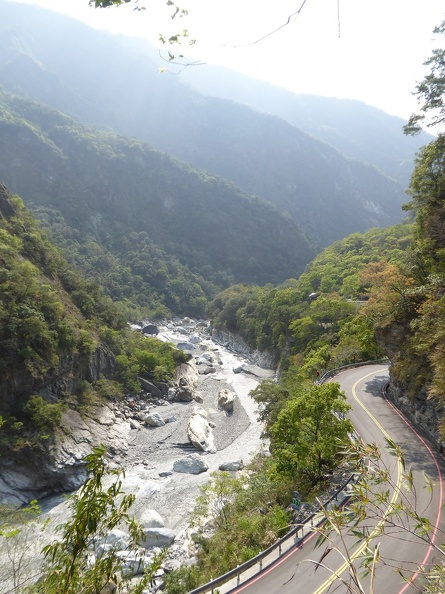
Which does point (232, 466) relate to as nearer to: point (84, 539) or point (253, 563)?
point (253, 563)

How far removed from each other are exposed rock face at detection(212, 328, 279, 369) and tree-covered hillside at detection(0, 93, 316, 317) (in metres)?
34.4

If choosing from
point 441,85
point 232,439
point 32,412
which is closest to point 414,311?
point 441,85

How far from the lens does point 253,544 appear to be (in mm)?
16266

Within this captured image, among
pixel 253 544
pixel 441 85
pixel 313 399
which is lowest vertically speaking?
pixel 253 544

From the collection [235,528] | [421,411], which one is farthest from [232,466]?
[421,411]

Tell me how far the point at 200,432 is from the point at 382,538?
24.9 metres

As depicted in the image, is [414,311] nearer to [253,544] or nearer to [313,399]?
[313,399]

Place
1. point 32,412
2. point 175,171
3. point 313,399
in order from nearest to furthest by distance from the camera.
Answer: point 313,399, point 32,412, point 175,171

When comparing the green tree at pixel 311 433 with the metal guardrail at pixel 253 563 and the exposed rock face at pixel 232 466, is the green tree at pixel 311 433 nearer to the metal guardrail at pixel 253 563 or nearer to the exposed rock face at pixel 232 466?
the metal guardrail at pixel 253 563

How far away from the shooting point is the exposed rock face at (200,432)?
115 feet

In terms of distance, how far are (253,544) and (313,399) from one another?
720 cm

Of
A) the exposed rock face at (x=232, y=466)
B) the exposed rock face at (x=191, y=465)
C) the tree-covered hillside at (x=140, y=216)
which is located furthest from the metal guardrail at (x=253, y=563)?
the tree-covered hillside at (x=140, y=216)

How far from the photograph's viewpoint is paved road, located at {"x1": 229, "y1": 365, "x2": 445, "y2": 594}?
39.3ft

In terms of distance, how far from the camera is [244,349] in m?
77.1
